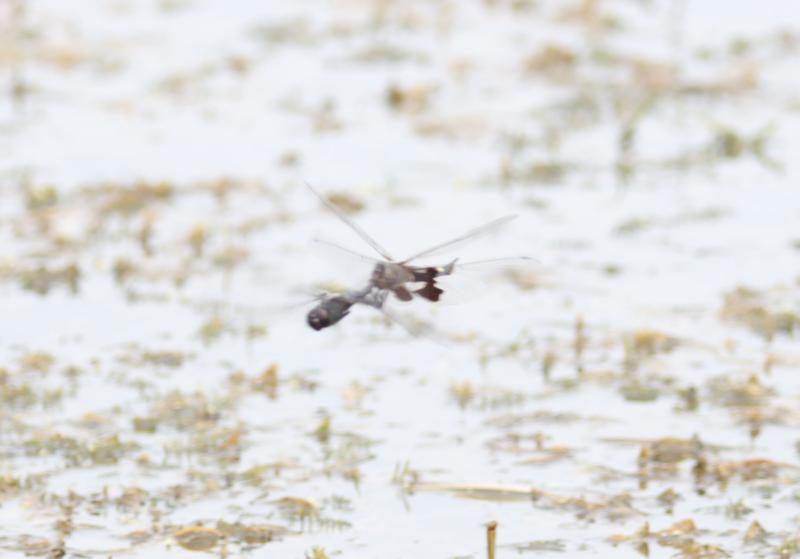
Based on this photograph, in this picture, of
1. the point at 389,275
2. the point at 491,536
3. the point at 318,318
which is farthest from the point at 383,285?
the point at 491,536

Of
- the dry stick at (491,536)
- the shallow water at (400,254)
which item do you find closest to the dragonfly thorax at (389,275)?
the shallow water at (400,254)

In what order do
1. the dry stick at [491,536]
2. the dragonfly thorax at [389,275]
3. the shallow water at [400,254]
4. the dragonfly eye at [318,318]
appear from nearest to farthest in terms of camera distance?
the dry stick at [491,536], the dragonfly eye at [318,318], the dragonfly thorax at [389,275], the shallow water at [400,254]

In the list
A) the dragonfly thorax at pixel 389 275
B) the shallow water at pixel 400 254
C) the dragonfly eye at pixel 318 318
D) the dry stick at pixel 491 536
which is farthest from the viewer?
the shallow water at pixel 400 254

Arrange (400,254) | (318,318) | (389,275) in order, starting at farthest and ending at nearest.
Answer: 1. (400,254)
2. (389,275)
3. (318,318)

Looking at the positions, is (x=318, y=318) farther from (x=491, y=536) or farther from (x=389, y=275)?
(x=491, y=536)

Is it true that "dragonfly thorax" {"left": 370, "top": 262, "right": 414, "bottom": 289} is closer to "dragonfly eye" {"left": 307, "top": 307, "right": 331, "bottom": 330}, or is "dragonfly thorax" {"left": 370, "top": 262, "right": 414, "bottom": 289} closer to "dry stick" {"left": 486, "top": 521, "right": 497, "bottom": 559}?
"dragonfly eye" {"left": 307, "top": 307, "right": 331, "bottom": 330}

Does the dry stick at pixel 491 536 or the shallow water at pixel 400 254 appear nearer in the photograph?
the dry stick at pixel 491 536

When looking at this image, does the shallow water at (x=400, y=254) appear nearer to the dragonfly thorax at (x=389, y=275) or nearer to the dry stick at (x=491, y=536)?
the dragonfly thorax at (x=389, y=275)
